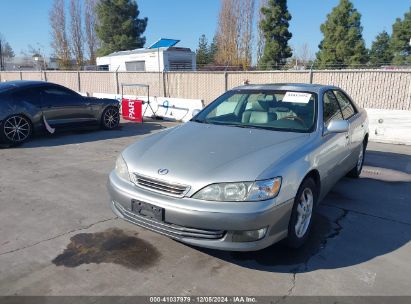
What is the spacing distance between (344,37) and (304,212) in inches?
1106

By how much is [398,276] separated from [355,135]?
2.49 meters

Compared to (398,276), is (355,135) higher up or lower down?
higher up

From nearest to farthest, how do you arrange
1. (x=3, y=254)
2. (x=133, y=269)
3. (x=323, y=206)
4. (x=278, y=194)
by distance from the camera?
(x=278, y=194), (x=133, y=269), (x=3, y=254), (x=323, y=206)

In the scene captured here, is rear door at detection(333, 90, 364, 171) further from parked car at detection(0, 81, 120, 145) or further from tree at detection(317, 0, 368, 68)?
tree at detection(317, 0, 368, 68)

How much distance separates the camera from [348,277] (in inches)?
125

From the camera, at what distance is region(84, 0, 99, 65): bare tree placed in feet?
161

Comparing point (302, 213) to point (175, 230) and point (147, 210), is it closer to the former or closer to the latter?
point (175, 230)

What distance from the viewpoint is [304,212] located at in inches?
143

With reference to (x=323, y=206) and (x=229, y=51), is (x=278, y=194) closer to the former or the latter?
(x=323, y=206)

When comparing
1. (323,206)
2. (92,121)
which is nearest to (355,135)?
(323,206)

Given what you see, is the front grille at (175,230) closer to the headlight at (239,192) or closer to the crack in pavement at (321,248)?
the headlight at (239,192)

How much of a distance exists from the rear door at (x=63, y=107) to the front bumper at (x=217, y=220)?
6.95 metres

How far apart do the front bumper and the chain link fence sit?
8918mm

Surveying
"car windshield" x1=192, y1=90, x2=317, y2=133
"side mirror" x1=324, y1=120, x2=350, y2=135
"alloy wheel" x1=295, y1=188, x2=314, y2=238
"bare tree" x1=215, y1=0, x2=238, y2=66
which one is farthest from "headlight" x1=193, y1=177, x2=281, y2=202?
"bare tree" x1=215, y1=0, x2=238, y2=66
